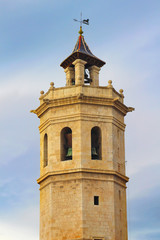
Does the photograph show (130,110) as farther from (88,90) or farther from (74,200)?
(74,200)

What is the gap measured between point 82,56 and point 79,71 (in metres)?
1.56

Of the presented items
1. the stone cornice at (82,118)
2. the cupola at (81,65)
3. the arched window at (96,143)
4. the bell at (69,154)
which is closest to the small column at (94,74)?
the cupola at (81,65)

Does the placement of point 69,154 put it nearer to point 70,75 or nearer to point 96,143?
point 96,143

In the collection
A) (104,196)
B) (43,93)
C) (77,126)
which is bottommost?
(104,196)

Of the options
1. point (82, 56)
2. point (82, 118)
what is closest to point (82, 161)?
point (82, 118)

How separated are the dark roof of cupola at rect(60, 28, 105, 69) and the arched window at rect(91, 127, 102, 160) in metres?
5.91

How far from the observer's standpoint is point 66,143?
49562mm

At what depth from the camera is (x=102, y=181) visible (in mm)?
47500

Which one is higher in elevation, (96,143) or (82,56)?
(82,56)

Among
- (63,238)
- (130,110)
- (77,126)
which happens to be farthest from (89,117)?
(63,238)

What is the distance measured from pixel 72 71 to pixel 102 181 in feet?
33.6

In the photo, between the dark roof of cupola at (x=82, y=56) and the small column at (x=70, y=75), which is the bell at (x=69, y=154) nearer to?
the small column at (x=70, y=75)

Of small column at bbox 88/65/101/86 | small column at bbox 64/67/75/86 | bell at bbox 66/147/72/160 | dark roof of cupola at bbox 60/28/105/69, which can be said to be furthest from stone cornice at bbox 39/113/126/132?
dark roof of cupola at bbox 60/28/105/69

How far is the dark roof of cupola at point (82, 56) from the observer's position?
51.7m
